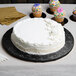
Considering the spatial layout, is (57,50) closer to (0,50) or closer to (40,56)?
(40,56)

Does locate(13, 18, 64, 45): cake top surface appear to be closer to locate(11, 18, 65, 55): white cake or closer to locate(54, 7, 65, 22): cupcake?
locate(11, 18, 65, 55): white cake

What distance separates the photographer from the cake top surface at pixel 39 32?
1080mm

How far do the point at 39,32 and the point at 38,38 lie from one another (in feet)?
0.22

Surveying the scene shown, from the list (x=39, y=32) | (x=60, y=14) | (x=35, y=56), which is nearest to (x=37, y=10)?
(x=60, y=14)

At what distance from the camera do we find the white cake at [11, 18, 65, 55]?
1.06m

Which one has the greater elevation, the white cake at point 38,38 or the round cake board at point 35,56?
the white cake at point 38,38

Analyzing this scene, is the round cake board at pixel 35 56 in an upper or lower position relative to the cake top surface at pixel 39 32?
lower

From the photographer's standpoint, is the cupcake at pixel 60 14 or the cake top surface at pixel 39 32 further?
the cupcake at pixel 60 14

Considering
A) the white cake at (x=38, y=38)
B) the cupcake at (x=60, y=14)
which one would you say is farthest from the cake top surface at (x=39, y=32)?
the cupcake at (x=60, y=14)

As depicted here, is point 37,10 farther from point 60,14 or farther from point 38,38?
point 38,38

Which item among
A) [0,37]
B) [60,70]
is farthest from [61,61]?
[0,37]

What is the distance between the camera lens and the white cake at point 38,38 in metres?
1.06

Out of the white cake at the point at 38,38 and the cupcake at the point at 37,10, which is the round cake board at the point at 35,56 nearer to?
the white cake at the point at 38,38

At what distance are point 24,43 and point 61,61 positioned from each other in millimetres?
262
